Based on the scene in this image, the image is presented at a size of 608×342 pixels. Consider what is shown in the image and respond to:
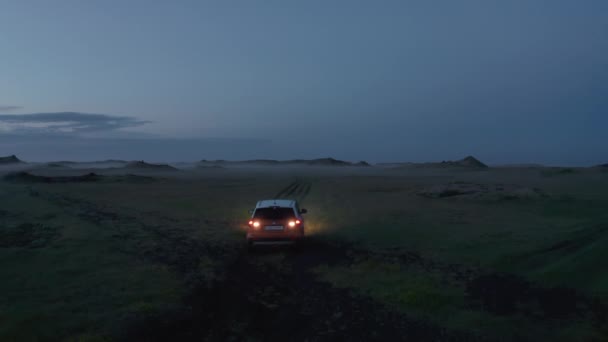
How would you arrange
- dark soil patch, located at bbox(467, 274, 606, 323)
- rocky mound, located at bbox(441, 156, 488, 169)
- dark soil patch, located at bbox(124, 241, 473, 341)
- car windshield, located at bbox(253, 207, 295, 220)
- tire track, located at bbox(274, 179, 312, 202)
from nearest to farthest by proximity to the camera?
dark soil patch, located at bbox(124, 241, 473, 341) → dark soil patch, located at bbox(467, 274, 606, 323) → car windshield, located at bbox(253, 207, 295, 220) → tire track, located at bbox(274, 179, 312, 202) → rocky mound, located at bbox(441, 156, 488, 169)

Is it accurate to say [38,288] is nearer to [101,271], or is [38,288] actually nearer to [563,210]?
[101,271]

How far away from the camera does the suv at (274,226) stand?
1456cm

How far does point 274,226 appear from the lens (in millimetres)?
14633

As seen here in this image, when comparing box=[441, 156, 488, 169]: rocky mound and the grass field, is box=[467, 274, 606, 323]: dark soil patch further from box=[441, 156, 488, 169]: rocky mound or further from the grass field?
box=[441, 156, 488, 169]: rocky mound

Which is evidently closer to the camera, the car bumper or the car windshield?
the car bumper

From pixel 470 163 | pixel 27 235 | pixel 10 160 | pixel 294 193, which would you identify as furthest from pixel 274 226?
pixel 10 160

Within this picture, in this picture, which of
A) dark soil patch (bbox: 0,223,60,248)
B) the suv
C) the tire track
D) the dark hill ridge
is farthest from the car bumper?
the dark hill ridge

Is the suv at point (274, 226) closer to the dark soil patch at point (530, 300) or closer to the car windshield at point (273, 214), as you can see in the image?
the car windshield at point (273, 214)

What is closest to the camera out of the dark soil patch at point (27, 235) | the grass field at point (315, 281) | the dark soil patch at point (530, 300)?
the grass field at point (315, 281)

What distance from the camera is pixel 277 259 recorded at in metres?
14.2

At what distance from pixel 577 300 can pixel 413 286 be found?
3389 millimetres

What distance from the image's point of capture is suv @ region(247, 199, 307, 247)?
14.6m

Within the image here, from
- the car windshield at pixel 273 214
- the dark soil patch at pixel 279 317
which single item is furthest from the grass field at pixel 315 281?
the car windshield at pixel 273 214

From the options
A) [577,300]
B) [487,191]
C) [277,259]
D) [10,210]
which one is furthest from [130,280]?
[487,191]
